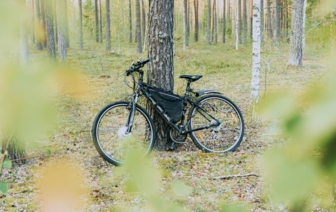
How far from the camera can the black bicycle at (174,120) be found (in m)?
3.53

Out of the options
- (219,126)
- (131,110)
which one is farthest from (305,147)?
(219,126)

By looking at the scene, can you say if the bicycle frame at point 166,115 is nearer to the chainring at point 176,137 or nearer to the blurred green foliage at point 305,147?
the chainring at point 176,137

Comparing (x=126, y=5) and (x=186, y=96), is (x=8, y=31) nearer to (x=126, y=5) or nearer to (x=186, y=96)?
(x=186, y=96)

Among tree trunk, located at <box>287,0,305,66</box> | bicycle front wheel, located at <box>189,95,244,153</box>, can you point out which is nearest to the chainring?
bicycle front wheel, located at <box>189,95,244,153</box>

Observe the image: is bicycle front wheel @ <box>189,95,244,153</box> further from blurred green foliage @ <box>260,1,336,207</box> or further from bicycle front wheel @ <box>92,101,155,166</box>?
blurred green foliage @ <box>260,1,336,207</box>

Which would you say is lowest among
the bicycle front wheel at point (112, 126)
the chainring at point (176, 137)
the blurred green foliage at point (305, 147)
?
the chainring at point (176, 137)

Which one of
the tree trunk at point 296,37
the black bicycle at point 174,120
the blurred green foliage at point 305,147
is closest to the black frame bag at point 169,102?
the black bicycle at point 174,120

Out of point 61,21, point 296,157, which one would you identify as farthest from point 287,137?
point 61,21

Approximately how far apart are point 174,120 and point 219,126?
0.50m

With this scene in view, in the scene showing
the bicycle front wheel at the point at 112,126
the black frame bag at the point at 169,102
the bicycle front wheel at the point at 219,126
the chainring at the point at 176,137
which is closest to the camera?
the bicycle front wheel at the point at 112,126

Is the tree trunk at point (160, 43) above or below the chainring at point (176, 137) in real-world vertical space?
above

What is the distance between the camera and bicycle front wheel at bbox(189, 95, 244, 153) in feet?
12.4

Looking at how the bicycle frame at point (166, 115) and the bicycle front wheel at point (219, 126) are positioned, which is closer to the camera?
the bicycle frame at point (166, 115)

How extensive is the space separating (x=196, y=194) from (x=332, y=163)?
2.58m
